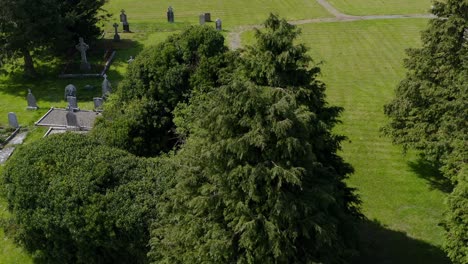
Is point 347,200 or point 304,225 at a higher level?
point 304,225

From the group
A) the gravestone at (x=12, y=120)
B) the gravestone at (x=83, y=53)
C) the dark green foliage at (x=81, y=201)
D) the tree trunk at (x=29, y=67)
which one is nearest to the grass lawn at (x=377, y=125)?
the dark green foliage at (x=81, y=201)

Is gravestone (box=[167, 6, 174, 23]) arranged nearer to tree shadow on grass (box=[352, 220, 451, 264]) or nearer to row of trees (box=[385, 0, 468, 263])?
row of trees (box=[385, 0, 468, 263])

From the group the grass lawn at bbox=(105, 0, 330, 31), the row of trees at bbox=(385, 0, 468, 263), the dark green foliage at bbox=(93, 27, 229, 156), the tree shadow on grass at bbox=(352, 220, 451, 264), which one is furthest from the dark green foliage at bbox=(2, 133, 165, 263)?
the grass lawn at bbox=(105, 0, 330, 31)

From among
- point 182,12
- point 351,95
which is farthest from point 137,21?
point 351,95

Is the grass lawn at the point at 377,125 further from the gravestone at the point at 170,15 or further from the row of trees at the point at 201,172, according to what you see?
the gravestone at the point at 170,15

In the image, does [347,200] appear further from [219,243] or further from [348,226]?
[219,243]
